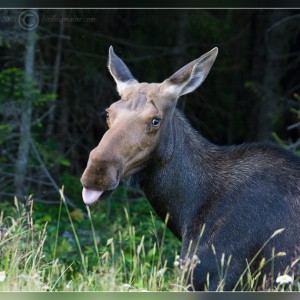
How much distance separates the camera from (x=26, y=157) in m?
11.2

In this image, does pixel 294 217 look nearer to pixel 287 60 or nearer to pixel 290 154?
pixel 290 154

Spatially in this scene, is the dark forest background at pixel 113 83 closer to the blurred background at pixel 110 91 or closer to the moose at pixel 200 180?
the blurred background at pixel 110 91

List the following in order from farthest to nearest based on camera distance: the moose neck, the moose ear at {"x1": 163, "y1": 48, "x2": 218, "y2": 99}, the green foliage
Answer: the green foliage < the moose neck < the moose ear at {"x1": 163, "y1": 48, "x2": 218, "y2": 99}

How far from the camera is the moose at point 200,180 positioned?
6.44 meters

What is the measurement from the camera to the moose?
6438mm

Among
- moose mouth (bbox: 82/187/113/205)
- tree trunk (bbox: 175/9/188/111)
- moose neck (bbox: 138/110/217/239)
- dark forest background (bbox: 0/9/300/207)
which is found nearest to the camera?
moose mouth (bbox: 82/187/113/205)

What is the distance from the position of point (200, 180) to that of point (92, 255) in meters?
3.56

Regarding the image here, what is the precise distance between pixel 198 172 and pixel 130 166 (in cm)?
68

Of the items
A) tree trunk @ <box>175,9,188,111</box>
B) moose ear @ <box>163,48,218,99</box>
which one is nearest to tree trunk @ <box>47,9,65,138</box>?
tree trunk @ <box>175,9,188,111</box>

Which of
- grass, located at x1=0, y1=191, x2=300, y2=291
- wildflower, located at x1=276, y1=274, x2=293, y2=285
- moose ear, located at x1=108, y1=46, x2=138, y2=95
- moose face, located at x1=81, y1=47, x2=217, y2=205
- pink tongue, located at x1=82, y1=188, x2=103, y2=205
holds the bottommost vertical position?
grass, located at x1=0, y1=191, x2=300, y2=291

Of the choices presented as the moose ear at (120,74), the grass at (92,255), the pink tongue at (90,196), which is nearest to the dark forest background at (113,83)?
the grass at (92,255)

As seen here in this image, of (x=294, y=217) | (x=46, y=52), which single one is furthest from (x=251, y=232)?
(x=46, y=52)

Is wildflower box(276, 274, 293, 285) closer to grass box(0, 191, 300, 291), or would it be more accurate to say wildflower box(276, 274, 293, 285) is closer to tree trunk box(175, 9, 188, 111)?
grass box(0, 191, 300, 291)

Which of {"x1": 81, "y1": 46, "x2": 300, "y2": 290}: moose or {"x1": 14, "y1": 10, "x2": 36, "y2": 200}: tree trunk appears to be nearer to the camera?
{"x1": 81, "y1": 46, "x2": 300, "y2": 290}: moose
